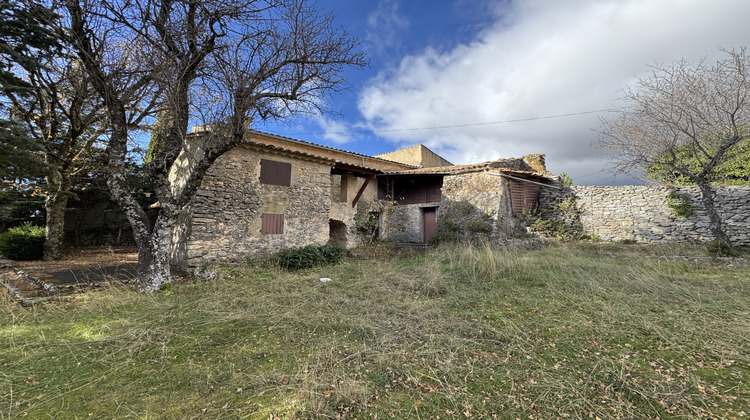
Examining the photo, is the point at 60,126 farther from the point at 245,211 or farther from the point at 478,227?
the point at 478,227

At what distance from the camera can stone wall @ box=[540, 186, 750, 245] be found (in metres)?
10.2

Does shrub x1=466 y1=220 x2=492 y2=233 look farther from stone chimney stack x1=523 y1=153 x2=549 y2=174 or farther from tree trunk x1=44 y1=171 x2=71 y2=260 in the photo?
tree trunk x1=44 y1=171 x2=71 y2=260

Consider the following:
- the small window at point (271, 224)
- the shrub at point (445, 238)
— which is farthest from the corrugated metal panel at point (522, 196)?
the small window at point (271, 224)

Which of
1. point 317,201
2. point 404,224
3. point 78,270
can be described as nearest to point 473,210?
point 404,224

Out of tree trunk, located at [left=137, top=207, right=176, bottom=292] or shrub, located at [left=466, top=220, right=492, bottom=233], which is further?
shrub, located at [left=466, top=220, right=492, bottom=233]

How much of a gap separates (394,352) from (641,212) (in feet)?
45.9

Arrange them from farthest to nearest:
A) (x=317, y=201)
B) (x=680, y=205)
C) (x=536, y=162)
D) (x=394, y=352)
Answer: (x=536, y=162) → (x=680, y=205) → (x=317, y=201) → (x=394, y=352)

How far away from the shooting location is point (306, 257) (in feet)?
29.3

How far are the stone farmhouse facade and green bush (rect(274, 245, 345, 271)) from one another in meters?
0.67

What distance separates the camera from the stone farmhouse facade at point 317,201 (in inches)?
328

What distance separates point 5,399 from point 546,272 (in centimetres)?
817

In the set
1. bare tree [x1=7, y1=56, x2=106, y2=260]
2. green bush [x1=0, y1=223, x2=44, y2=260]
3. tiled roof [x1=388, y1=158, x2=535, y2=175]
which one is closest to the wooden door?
tiled roof [x1=388, y1=158, x2=535, y2=175]

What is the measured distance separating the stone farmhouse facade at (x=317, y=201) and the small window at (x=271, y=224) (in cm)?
3

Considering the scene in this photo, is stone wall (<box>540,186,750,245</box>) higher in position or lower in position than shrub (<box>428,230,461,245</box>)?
higher
